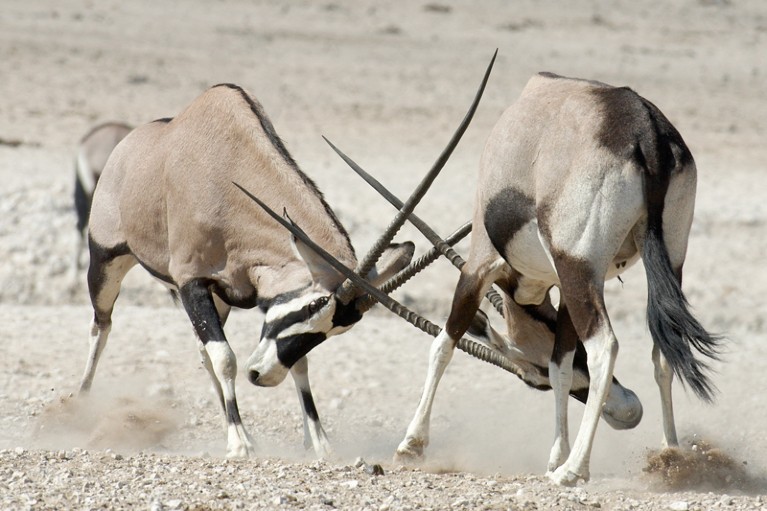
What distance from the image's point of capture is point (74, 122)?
15.8 meters

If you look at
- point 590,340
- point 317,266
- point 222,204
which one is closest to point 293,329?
point 317,266

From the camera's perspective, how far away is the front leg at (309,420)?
6.74 m

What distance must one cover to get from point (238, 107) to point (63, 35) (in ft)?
49.4

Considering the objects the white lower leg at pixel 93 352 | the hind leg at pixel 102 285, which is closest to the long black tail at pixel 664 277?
the hind leg at pixel 102 285

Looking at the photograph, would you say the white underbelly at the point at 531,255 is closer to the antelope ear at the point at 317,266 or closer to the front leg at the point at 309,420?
the antelope ear at the point at 317,266

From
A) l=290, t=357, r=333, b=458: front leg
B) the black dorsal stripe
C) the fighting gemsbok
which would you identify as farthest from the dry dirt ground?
the black dorsal stripe

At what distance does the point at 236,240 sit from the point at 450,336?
1.20 meters

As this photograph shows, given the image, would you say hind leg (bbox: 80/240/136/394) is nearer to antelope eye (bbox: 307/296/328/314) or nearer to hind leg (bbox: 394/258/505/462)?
antelope eye (bbox: 307/296/328/314)

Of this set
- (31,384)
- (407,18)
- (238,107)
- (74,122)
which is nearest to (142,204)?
(238,107)

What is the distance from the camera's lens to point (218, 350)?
21.0 feet

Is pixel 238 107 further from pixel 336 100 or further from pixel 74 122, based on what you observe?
pixel 336 100

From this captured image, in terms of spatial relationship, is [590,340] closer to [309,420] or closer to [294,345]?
[294,345]

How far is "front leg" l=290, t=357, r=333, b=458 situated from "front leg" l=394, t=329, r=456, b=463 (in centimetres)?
48

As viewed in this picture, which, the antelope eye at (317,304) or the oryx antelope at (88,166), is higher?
the antelope eye at (317,304)
